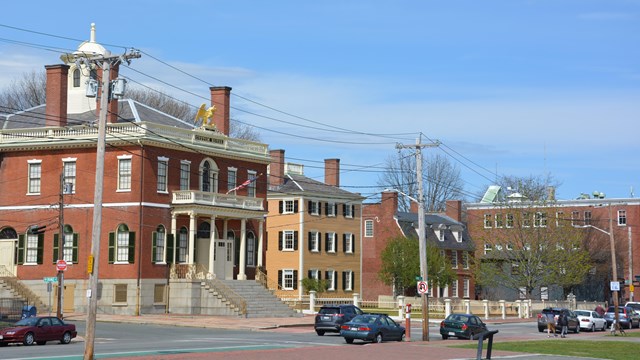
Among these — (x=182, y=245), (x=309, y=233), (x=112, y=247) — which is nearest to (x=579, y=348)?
(x=182, y=245)

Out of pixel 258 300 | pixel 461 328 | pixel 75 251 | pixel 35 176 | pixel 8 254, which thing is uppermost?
pixel 35 176

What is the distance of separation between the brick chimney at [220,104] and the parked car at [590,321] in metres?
27.9

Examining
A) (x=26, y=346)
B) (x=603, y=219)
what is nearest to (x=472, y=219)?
(x=603, y=219)

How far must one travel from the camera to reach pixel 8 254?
68.7 m

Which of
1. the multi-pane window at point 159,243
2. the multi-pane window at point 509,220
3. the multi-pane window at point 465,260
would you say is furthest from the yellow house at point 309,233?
the multi-pane window at point 159,243

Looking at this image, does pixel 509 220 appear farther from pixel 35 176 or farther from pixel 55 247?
pixel 35 176

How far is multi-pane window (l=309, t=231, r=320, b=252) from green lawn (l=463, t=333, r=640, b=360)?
4193 centimetres

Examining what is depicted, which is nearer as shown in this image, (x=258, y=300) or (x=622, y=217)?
(x=258, y=300)

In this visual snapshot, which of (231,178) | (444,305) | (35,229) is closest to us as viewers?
(35,229)

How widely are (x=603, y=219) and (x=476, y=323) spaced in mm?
60736

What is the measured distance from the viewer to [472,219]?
118 meters

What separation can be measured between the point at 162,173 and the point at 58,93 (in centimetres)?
893

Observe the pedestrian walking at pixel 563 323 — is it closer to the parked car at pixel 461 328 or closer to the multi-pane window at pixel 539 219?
the parked car at pixel 461 328

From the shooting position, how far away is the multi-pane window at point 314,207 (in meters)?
89.6
